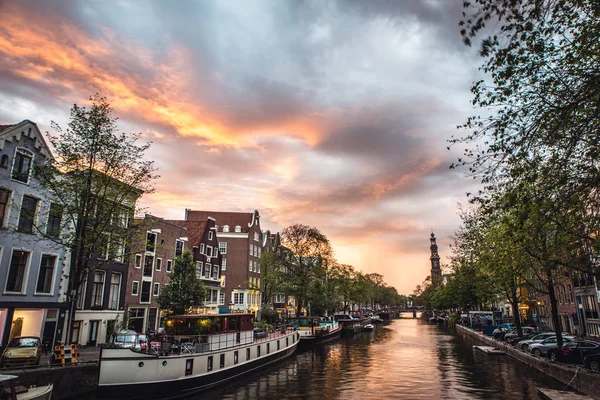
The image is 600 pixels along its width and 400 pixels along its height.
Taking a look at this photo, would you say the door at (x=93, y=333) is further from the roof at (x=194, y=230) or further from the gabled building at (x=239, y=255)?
the gabled building at (x=239, y=255)

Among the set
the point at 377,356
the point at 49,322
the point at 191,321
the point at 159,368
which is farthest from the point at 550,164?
the point at 49,322

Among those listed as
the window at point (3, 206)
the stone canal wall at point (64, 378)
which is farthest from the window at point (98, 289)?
Answer: the stone canal wall at point (64, 378)

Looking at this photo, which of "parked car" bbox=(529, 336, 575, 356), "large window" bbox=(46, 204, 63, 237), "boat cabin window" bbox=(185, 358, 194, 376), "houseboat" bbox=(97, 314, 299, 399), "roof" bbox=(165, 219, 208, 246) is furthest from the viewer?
"roof" bbox=(165, 219, 208, 246)

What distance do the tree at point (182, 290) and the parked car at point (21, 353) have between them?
79.0ft

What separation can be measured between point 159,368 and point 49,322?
1670 centimetres

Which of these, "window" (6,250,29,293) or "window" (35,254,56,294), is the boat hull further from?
"window" (35,254,56,294)

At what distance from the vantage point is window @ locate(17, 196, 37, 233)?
3153 cm

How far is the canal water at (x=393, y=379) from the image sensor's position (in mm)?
26062

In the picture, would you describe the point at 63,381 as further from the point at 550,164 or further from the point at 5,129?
the point at 550,164

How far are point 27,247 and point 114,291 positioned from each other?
527 inches

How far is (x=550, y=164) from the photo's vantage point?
49.3 ft

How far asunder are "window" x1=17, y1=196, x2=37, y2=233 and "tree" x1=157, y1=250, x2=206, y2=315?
65.4ft

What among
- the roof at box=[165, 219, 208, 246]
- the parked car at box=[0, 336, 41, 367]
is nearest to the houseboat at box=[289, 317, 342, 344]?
the roof at box=[165, 219, 208, 246]

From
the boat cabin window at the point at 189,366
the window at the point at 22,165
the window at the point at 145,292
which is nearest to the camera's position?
the boat cabin window at the point at 189,366
